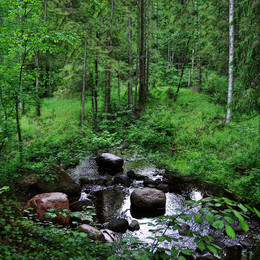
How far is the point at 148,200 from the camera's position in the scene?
23.5ft

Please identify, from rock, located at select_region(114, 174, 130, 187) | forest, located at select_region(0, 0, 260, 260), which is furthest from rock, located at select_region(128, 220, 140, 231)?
rock, located at select_region(114, 174, 130, 187)

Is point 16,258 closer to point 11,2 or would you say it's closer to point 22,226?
point 22,226

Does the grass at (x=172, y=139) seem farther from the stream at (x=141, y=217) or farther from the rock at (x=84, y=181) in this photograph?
the rock at (x=84, y=181)

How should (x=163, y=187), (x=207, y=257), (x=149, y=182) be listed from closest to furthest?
1. (x=207, y=257)
2. (x=163, y=187)
3. (x=149, y=182)

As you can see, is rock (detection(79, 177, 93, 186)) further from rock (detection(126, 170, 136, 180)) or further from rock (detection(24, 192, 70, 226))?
rock (detection(24, 192, 70, 226))

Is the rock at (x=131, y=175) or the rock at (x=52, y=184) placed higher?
the rock at (x=52, y=184)

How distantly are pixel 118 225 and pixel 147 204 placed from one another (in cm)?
149

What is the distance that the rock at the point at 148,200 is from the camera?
23.5ft

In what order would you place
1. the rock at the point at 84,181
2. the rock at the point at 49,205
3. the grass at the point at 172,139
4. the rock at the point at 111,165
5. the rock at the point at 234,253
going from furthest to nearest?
1. the rock at the point at 111,165
2. the rock at the point at 84,181
3. the grass at the point at 172,139
4. the rock at the point at 49,205
5. the rock at the point at 234,253

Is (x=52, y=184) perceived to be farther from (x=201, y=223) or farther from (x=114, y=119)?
(x=114, y=119)

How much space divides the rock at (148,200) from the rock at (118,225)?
1.09 meters

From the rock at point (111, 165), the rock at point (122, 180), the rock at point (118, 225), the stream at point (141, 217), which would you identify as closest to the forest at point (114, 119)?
the stream at point (141, 217)

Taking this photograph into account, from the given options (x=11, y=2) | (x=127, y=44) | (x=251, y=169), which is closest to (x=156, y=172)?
(x=251, y=169)

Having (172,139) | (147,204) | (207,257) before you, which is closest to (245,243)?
(207,257)
